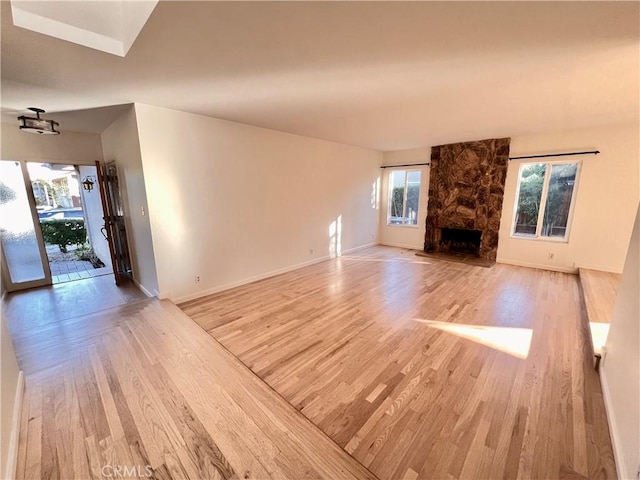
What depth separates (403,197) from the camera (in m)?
6.90

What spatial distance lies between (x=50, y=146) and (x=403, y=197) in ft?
23.3

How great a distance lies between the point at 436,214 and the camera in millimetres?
6211

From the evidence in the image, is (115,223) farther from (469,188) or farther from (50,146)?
(469,188)

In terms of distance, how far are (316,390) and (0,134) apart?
5.52 metres

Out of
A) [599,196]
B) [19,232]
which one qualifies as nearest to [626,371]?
[599,196]

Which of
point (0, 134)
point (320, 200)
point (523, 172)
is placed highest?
point (0, 134)

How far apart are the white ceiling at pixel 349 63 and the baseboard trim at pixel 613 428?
7.99 feet

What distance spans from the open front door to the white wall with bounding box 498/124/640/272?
24.0 ft

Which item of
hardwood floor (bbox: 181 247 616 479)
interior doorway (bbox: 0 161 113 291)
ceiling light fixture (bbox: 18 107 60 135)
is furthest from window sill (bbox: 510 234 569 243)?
interior doorway (bbox: 0 161 113 291)

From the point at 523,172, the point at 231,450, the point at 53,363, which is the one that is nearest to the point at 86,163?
the point at 53,363

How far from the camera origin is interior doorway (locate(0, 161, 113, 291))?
12.4ft

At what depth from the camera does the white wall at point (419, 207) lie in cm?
637

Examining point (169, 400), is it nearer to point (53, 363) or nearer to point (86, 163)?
point (53, 363)

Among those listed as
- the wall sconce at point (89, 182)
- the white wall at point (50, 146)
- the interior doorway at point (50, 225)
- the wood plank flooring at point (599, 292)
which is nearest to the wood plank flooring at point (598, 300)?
the wood plank flooring at point (599, 292)
